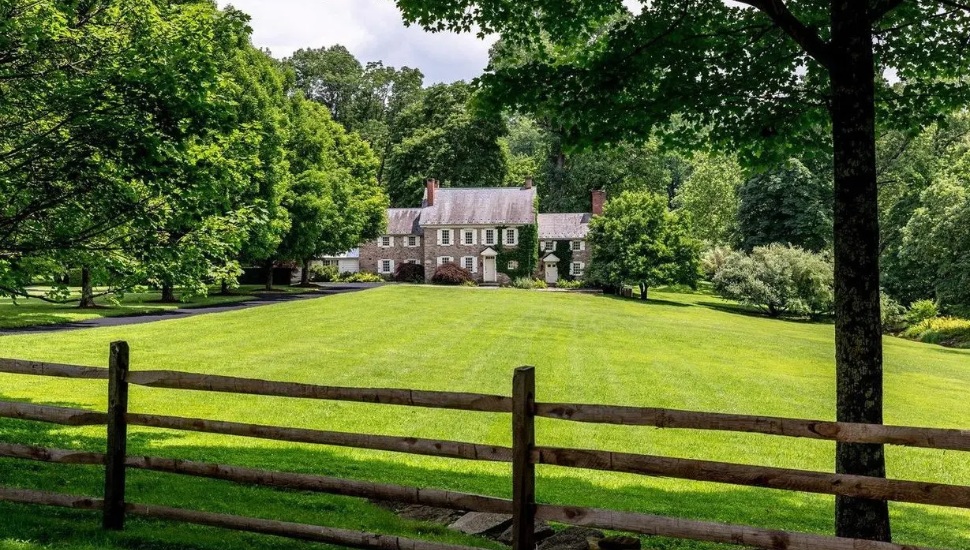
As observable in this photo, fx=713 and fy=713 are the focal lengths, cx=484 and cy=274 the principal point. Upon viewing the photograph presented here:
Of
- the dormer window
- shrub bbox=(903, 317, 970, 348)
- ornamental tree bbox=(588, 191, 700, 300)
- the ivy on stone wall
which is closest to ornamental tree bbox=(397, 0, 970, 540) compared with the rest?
shrub bbox=(903, 317, 970, 348)

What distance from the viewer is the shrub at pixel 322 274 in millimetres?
74419

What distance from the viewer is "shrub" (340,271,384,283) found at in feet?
250

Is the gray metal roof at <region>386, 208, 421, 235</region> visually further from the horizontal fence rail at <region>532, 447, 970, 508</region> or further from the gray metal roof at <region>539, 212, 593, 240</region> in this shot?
the horizontal fence rail at <region>532, 447, 970, 508</region>

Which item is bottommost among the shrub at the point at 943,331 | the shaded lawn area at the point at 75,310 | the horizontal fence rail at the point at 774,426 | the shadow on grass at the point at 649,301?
the shrub at the point at 943,331

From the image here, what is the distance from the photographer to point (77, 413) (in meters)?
6.72

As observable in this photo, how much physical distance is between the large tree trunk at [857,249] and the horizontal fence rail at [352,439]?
3.41m

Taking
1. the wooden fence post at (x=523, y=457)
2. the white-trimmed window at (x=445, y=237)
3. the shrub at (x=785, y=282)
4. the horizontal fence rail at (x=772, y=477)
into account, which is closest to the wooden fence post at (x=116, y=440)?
the wooden fence post at (x=523, y=457)

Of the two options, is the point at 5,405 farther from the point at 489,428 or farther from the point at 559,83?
the point at 489,428

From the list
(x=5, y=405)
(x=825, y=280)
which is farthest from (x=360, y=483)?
(x=825, y=280)

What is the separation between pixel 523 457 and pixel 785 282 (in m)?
53.7

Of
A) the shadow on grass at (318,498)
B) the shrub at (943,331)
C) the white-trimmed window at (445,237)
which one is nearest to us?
the shadow on grass at (318,498)

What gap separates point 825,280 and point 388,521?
53.0m

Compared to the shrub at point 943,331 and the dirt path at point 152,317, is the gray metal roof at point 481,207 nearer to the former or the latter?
the dirt path at point 152,317

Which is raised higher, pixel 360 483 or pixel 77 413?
pixel 77 413
